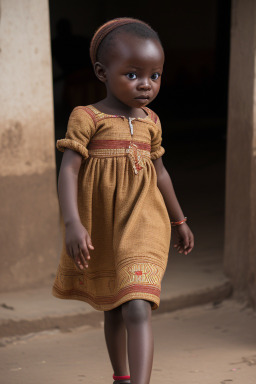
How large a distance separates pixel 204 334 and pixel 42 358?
101 centimetres

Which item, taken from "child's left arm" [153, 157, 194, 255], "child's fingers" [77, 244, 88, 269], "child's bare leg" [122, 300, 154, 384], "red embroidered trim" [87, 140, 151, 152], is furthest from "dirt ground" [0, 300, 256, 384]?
"red embroidered trim" [87, 140, 151, 152]

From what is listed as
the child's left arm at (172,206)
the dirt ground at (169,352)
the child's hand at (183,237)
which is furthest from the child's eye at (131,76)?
the dirt ground at (169,352)

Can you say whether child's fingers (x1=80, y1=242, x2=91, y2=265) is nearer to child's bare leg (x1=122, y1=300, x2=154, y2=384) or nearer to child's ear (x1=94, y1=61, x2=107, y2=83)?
child's bare leg (x1=122, y1=300, x2=154, y2=384)

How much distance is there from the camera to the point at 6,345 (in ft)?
13.5

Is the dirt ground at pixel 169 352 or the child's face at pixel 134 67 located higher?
the child's face at pixel 134 67

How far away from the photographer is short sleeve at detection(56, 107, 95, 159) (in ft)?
9.09

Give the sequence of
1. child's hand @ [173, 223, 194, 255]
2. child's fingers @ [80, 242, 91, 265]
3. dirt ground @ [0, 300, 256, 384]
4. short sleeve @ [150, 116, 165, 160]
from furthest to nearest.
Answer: dirt ground @ [0, 300, 256, 384], child's hand @ [173, 223, 194, 255], short sleeve @ [150, 116, 165, 160], child's fingers @ [80, 242, 91, 265]

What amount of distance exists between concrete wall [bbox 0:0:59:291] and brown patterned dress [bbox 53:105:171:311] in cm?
152

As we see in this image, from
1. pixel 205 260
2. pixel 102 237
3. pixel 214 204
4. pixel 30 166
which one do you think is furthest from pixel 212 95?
pixel 102 237

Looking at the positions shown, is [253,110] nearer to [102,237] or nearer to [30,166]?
[30,166]

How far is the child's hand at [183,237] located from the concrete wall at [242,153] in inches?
58.1

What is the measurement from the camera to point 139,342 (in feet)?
8.73

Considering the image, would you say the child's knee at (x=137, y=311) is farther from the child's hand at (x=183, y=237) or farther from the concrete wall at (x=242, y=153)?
the concrete wall at (x=242, y=153)

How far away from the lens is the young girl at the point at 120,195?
8.89 ft
